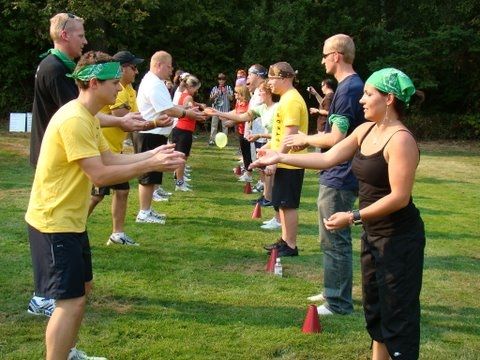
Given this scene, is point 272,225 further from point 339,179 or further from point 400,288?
point 400,288

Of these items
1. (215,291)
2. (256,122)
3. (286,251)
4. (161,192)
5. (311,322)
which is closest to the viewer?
(311,322)

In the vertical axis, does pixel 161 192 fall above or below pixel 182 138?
below

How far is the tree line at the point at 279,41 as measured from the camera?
24.6 metres

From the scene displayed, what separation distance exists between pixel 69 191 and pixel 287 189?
3879mm

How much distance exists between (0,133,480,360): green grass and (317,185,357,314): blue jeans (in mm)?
198

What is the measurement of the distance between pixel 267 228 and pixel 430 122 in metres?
18.9

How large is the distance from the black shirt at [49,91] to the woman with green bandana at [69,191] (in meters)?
1.21

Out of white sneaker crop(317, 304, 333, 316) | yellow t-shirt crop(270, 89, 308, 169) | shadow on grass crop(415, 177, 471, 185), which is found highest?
yellow t-shirt crop(270, 89, 308, 169)

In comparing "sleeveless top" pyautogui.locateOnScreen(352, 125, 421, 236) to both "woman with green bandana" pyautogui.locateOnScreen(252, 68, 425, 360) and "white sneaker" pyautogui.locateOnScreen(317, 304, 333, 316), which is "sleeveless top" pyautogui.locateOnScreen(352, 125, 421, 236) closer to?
"woman with green bandana" pyautogui.locateOnScreen(252, 68, 425, 360)

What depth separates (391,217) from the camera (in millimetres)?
3961

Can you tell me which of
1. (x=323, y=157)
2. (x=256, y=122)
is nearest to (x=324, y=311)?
(x=323, y=157)

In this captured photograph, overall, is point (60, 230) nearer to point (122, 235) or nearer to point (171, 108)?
point (122, 235)

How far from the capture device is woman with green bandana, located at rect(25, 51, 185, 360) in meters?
3.82

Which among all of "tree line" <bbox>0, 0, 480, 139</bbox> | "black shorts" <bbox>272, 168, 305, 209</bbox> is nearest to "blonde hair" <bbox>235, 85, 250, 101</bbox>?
"black shorts" <bbox>272, 168, 305, 209</bbox>
